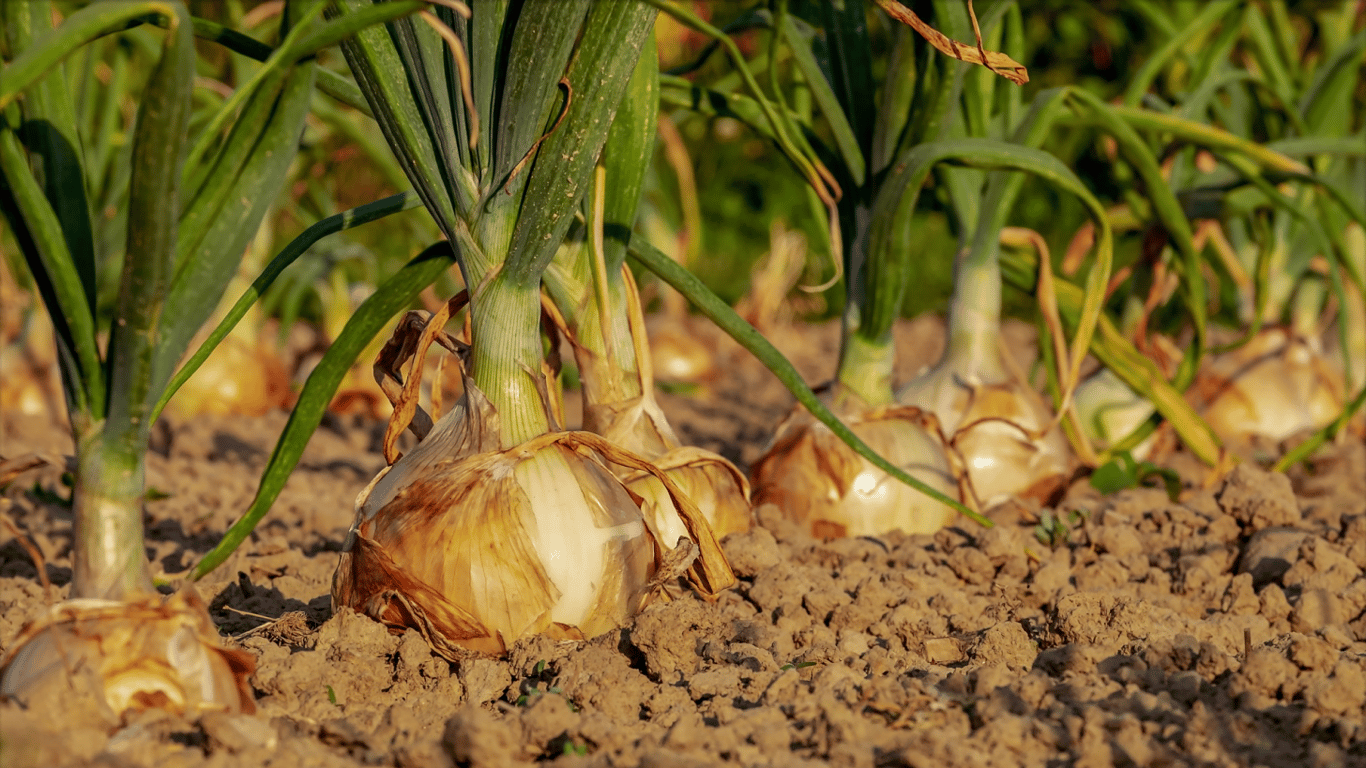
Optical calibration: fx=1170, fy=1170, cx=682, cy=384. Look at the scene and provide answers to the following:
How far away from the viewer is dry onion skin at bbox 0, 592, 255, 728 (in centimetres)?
82

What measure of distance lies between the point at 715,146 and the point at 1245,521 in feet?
12.8

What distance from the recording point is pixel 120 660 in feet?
2.76

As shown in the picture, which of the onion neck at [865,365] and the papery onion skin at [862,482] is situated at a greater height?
the onion neck at [865,365]

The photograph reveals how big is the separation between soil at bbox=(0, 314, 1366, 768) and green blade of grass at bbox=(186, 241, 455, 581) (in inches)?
4.8

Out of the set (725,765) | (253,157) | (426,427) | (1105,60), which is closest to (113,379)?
(253,157)

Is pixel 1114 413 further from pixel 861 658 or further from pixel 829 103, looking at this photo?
pixel 861 658

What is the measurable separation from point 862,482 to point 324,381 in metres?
0.78

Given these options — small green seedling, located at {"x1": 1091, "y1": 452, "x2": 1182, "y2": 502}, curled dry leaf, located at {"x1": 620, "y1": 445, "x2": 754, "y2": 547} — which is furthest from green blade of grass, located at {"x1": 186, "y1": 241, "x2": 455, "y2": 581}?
small green seedling, located at {"x1": 1091, "y1": 452, "x2": 1182, "y2": 502}

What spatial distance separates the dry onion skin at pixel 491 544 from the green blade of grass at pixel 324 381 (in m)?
0.10

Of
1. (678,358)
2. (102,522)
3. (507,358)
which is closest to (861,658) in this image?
(507,358)

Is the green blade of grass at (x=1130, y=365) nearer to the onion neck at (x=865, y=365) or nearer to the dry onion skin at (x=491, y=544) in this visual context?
the onion neck at (x=865, y=365)

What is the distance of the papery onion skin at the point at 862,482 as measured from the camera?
5.24 feet

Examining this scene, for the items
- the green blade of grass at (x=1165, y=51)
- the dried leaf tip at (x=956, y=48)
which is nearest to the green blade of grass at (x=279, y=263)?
the dried leaf tip at (x=956, y=48)

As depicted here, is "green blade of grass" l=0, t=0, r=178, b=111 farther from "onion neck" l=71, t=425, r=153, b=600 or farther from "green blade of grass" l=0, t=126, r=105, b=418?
"onion neck" l=71, t=425, r=153, b=600
